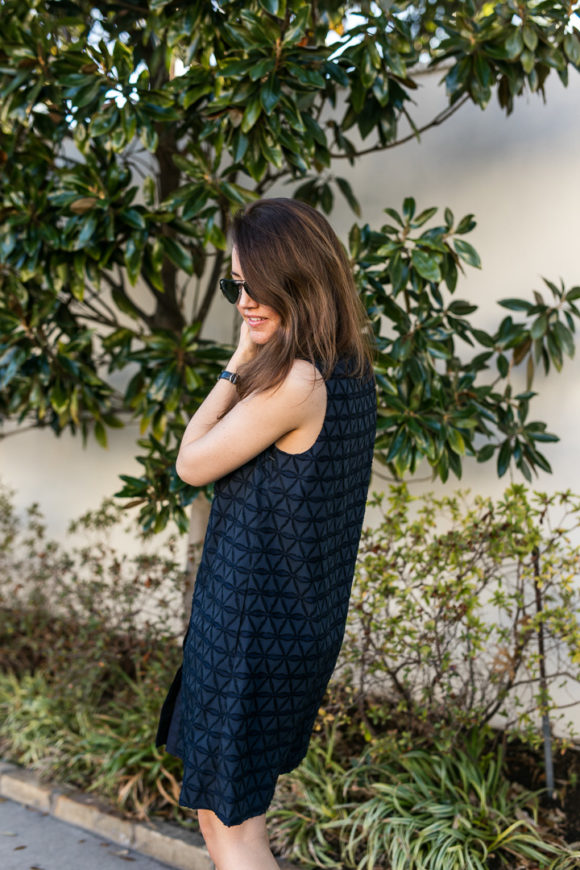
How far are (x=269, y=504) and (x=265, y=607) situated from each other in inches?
9.5

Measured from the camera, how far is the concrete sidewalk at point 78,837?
3076mm

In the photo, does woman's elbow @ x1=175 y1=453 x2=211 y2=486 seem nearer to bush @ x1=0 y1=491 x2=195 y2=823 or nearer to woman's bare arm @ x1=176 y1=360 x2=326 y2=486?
woman's bare arm @ x1=176 y1=360 x2=326 y2=486

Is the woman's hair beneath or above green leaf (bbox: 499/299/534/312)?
beneath

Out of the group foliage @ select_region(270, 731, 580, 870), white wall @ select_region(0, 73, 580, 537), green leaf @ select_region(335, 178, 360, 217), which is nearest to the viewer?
foliage @ select_region(270, 731, 580, 870)

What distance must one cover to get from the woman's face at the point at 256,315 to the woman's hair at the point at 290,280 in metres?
0.02

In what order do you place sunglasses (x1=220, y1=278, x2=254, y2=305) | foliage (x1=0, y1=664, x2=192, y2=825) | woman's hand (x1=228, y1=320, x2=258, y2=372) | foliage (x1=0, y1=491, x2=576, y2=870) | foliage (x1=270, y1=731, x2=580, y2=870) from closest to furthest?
sunglasses (x1=220, y1=278, x2=254, y2=305)
woman's hand (x1=228, y1=320, x2=258, y2=372)
foliage (x1=270, y1=731, x2=580, y2=870)
foliage (x1=0, y1=491, x2=576, y2=870)
foliage (x1=0, y1=664, x2=192, y2=825)

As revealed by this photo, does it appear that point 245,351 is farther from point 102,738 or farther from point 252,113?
point 102,738

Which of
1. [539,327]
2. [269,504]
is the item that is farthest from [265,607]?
[539,327]

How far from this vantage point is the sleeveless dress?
185cm

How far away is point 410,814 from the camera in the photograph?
2848 millimetres

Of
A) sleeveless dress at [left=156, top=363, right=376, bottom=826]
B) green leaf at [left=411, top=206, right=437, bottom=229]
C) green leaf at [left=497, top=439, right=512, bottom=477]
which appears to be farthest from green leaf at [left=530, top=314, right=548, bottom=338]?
sleeveless dress at [left=156, top=363, right=376, bottom=826]

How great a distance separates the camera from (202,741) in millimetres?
1948

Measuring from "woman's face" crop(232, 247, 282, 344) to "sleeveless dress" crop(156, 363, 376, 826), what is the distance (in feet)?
0.60

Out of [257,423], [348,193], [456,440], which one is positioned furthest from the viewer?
[348,193]
